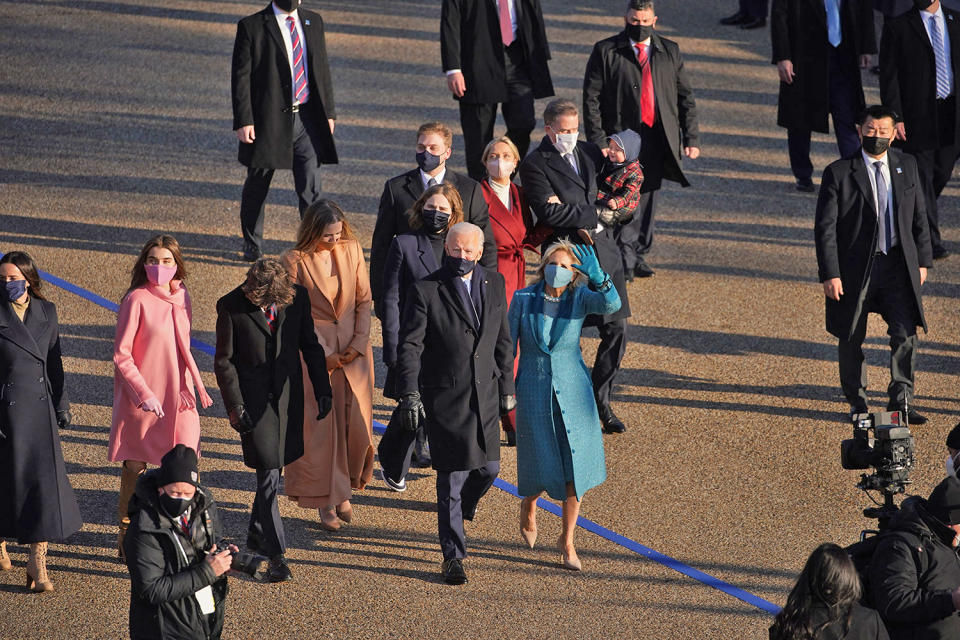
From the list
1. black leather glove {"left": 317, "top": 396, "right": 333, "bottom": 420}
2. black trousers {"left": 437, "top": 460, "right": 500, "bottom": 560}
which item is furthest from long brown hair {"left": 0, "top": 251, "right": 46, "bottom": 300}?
black trousers {"left": 437, "top": 460, "right": 500, "bottom": 560}

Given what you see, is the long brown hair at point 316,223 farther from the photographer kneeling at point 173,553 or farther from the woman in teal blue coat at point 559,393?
the photographer kneeling at point 173,553

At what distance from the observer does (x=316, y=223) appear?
26.7 ft

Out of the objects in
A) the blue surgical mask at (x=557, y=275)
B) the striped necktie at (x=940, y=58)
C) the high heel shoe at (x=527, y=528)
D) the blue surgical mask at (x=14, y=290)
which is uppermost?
the striped necktie at (x=940, y=58)

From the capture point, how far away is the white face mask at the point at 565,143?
9141 millimetres

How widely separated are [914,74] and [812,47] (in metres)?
1.32

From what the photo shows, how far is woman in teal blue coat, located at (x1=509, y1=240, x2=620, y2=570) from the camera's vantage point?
25.5ft

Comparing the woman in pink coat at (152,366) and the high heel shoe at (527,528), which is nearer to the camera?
the woman in pink coat at (152,366)

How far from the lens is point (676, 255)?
11.8m

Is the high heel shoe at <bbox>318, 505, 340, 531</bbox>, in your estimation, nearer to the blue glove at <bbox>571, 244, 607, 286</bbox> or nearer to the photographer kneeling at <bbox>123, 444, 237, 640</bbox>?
the blue glove at <bbox>571, 244, 607, 286</bbox>

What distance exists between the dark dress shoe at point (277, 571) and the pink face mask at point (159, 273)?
62.0 inches

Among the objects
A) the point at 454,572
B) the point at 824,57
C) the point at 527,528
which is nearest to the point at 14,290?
the point at 454,572

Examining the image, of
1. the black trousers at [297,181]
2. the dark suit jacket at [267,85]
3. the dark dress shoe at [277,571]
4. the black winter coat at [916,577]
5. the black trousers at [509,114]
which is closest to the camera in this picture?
the black winter coat at [916,577]

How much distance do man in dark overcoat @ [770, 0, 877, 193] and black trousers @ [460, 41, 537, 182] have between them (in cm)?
231

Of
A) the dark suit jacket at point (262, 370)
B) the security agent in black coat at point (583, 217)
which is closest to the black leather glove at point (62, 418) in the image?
the dark suit jacket at point (262, 370)
